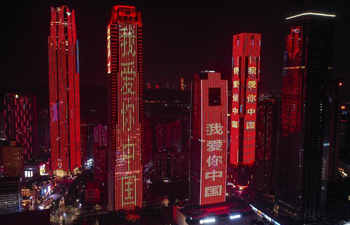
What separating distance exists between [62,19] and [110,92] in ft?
30.6

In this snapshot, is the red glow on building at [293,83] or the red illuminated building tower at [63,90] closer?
the red glow on building at [293,83]

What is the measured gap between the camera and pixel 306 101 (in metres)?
12.8

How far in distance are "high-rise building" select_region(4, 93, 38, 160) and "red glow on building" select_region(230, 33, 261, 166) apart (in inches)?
624

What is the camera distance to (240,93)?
18.5m

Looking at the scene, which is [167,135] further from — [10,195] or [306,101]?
[306,101]

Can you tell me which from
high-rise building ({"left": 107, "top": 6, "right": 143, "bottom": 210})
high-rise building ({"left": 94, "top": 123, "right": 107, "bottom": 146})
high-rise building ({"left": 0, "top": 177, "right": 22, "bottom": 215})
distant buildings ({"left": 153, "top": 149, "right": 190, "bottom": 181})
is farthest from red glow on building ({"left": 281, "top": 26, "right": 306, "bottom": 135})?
high-rise building ({"left": 94, "top": 123, "right": 107, "bottom": 146})

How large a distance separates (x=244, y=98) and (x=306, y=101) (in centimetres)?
580

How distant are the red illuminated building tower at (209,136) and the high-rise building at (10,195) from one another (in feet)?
31.0

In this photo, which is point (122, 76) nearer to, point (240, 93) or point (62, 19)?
point (240, 93)

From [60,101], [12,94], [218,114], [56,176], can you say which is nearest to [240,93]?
[218,114]

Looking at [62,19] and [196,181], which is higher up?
[62,19]

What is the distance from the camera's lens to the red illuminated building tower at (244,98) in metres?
18.1

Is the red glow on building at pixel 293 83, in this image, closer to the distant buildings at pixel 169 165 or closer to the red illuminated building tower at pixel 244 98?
the red illuminated building tower at pixel 244 98

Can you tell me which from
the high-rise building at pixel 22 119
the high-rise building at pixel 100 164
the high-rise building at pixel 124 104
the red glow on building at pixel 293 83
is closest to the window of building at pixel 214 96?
the red glow on building at pixel 293 83
